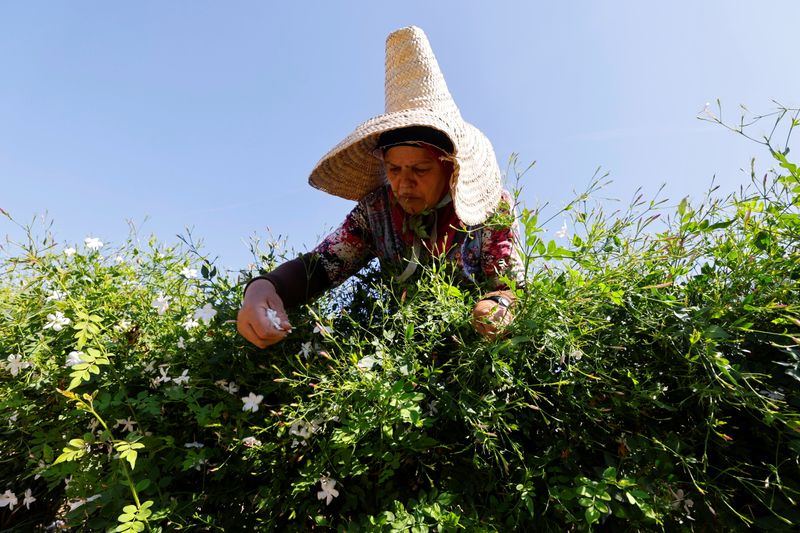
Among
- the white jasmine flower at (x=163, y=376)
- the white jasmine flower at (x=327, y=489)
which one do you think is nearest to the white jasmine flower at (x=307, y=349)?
the white jasmine flower at (x=327, y=489)

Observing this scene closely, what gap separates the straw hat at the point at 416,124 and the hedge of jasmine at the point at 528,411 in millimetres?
425

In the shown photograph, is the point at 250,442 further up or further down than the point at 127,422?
further down

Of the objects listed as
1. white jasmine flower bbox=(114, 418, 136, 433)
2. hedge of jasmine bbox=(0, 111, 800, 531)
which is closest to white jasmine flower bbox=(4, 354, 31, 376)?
hedge of jasmine bbox=(0, 111, 800, 531)

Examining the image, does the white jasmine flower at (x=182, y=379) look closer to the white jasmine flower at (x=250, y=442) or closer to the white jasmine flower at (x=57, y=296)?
the white jasmine flower at (x=250, y=442)

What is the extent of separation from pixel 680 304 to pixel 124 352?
1372 millimetres

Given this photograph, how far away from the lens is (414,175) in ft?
4.77

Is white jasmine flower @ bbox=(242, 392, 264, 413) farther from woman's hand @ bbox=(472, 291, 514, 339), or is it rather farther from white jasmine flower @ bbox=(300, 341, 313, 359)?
woman's hand @ bbox=(472, 291, 514, 339)

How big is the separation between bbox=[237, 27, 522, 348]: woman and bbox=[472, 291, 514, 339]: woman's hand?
0.32 metres

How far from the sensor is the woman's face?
1435 mm

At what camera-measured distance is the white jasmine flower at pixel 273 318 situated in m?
1.00

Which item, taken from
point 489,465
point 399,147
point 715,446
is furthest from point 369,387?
point 399,147

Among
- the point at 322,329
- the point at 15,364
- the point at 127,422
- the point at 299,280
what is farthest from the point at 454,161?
the point at 15,364

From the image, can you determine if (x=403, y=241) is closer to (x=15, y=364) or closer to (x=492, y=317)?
(x=492, y=317)

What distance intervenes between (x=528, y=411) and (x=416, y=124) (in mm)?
906
